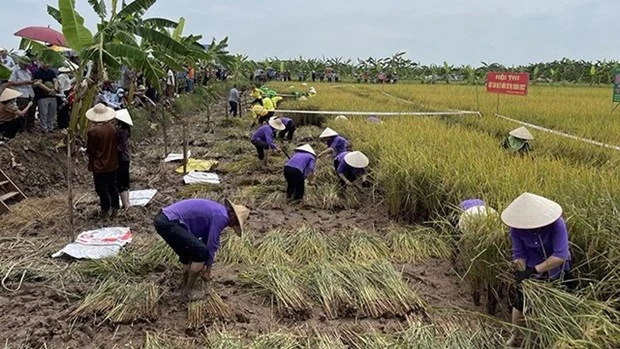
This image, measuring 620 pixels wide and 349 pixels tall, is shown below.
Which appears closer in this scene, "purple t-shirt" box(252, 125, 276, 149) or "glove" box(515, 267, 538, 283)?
"glove" box(515, 267, 538, 283)

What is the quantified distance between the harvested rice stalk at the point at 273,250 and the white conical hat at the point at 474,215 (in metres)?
1.50

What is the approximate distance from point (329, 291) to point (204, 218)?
1.04 metres

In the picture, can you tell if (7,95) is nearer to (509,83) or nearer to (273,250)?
(273,250)

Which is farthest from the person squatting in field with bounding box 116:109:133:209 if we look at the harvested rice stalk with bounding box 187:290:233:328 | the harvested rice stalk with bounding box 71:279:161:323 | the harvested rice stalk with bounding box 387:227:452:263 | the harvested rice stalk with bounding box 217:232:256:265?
the harvested rice stalk with bounding box 387:227:452:263

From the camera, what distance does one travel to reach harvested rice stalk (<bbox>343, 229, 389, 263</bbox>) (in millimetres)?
4746

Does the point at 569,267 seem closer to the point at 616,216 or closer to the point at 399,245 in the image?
the point at 616,216

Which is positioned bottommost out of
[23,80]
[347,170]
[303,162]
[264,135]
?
[347,170]

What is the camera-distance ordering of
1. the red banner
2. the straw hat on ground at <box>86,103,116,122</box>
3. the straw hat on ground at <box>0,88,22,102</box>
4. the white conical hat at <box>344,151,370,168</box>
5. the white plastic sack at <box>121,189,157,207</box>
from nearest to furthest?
the straw hat on ground at <box>86,103,116,122</box> < the white plastic sack at <box>121,189,157,207</box> < the white conical hat at <box>344,151,370,168</box> < the straw hat on ground at <box>0,88,22,102</box> < the red banner

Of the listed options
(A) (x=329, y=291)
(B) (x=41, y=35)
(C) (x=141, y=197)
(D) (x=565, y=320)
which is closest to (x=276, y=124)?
(C) (x=141, y=197)

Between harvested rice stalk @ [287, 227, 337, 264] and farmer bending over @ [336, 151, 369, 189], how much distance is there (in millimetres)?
1734

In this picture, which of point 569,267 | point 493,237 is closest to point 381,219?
point 493,237

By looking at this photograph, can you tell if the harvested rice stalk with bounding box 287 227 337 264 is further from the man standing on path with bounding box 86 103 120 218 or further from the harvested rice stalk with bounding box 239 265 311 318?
the man standing on path with bounding box 86 103 120 218

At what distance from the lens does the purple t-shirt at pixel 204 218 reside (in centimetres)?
393

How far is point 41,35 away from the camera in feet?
25.5
